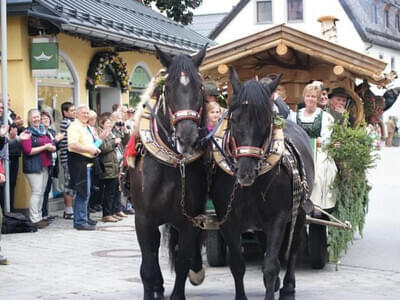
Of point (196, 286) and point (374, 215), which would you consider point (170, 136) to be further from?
point (374, 215)

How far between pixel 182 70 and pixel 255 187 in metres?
1.15

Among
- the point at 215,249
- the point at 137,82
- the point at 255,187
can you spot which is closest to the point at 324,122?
the point at 215,249

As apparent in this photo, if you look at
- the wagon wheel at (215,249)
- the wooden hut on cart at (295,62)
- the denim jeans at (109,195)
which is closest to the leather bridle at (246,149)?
the wagon wheel at (215,249)

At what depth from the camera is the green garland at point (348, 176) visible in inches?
335

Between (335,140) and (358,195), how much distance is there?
0.81 meters

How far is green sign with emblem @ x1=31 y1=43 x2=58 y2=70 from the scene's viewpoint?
12922 millimetres

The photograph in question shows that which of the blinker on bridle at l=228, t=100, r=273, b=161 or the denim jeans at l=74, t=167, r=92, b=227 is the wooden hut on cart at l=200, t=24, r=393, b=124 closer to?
the denim jeans at l=74, t=167, r=92, b=227

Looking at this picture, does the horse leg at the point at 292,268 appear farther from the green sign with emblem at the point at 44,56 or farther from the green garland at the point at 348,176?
the green sign with emblem at the point at 44,56

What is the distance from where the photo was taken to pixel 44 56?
13.0m

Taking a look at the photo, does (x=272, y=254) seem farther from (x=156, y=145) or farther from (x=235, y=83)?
(x=235, y=83)

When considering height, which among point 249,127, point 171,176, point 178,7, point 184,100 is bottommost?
point 171,176

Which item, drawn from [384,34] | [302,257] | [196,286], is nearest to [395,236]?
[302,257]

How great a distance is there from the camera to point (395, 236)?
37.0 feet

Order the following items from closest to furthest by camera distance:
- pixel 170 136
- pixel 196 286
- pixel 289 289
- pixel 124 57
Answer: pixel 170 136
pixel 289 289
pixel 196 286
pixel 124 57
